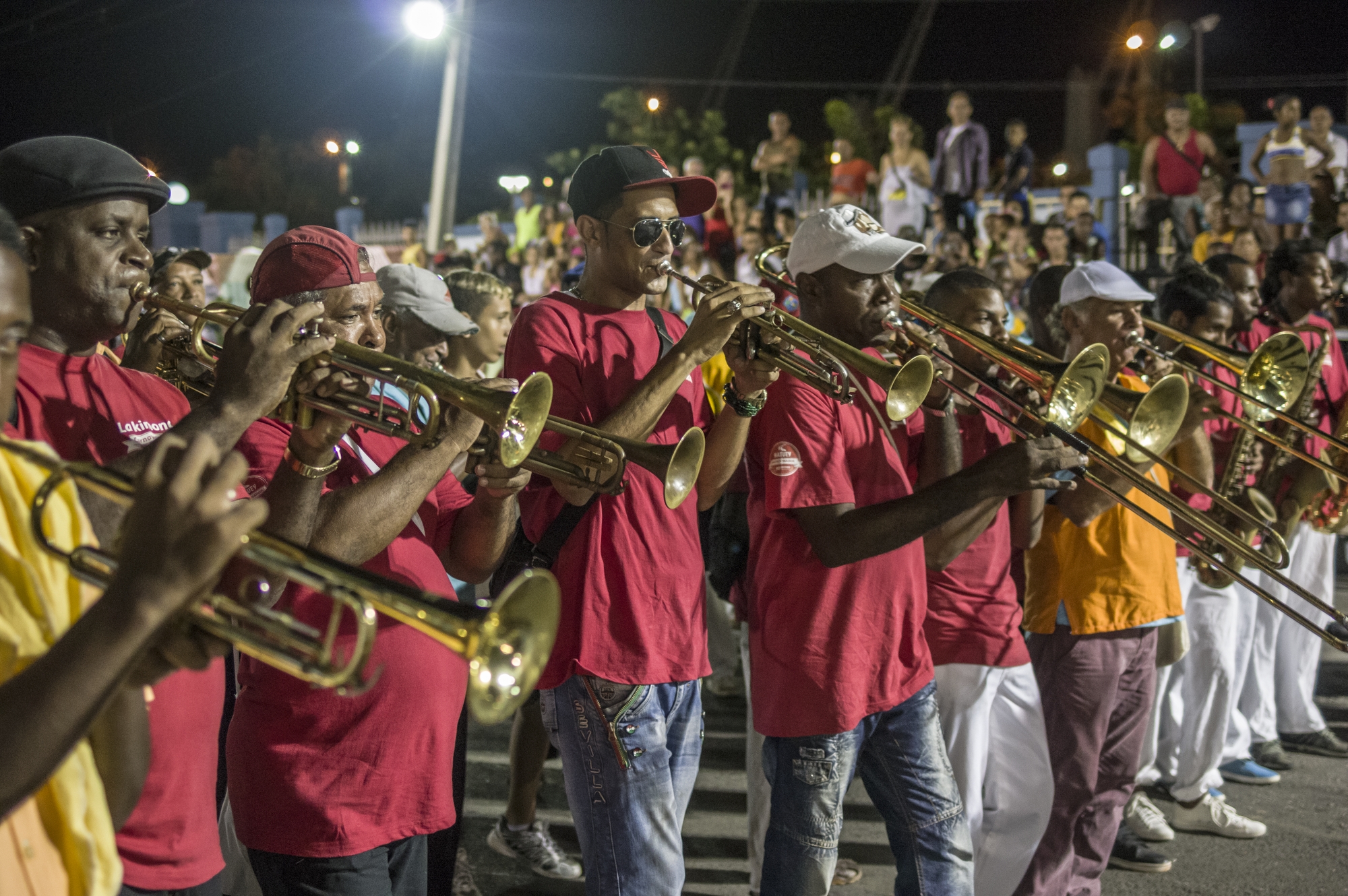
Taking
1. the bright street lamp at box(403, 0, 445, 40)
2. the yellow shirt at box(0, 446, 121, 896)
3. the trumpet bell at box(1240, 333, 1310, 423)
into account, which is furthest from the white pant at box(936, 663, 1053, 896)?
the bright street lamp at box(403, 0, 445, 40)

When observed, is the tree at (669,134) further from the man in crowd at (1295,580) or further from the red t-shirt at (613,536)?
the red t-shirt at (613,536)

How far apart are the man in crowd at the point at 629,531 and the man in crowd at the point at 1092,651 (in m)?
1.49

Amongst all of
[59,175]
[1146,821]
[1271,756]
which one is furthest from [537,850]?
[1271,756]

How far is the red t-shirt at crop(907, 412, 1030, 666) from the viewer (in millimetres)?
3732

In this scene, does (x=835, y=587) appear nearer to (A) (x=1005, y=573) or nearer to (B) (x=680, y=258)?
(A) (x=1005, y=573)

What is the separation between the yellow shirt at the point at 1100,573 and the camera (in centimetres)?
414

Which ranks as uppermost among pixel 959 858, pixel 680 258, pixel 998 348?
pixel 680 258

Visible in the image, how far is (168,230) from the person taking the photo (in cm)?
2008

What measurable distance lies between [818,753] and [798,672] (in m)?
0.23

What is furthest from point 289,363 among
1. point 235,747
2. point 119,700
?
point 235,747

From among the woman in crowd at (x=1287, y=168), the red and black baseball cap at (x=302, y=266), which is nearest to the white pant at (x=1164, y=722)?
the red and black baseball cap at (x=302, y=266)

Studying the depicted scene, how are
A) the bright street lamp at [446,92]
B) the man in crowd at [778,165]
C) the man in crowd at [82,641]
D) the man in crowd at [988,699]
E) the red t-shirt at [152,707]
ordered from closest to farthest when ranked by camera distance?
1. the man in crowd at [82,641]
2. the red t-shirt at [152,707]
3. the man in crowd at [988,699]
4. the bright street lamp at [446,92]
5. the man in crowd at [778,165]

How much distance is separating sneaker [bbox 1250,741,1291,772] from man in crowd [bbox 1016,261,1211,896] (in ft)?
6.96

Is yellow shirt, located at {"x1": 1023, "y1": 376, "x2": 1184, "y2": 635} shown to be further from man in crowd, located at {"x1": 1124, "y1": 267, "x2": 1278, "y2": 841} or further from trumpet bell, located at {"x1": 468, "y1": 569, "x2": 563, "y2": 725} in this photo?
trumpet bell, located at {"x1": 468, "y1": 569, "x2": 563, "y2": 725}
